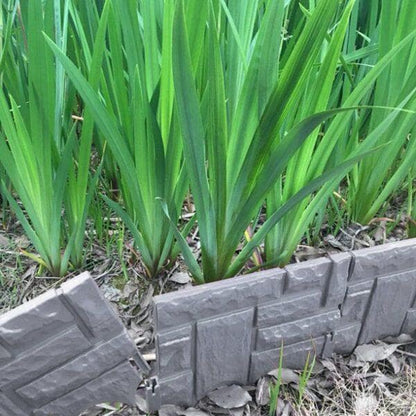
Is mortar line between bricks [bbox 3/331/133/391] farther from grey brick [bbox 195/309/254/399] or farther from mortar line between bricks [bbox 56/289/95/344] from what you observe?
grey brick [bbox 195/309/254/399]

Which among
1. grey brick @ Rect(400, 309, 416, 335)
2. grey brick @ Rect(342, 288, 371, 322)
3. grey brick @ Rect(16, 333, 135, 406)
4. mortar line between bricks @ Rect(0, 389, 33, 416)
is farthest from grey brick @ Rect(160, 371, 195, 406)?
grey brick @ Rect(400, 309, 416, 335)

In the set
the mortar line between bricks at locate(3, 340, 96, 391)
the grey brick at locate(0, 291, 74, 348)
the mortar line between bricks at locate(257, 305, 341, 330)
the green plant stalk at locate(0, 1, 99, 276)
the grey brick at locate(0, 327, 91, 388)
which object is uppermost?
the green plant stalk at locate(0, 1, 99, 276)

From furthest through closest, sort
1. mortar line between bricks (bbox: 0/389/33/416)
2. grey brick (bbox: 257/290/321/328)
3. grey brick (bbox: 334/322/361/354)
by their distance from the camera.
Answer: grey brick (bbox: 334/322/361/354) → grey brick (bbox: 257/290/321/328) → mortar line between bricks (bbox: 0/389/33/416)

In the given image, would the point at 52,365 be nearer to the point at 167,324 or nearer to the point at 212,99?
the point at 167,324

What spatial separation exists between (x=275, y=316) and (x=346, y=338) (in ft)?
0.68

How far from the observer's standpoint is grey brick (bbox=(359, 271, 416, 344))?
0.84 metres

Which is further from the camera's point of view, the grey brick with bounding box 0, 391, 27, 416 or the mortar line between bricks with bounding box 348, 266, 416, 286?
the mortar line between bricks with bounding box 348, 266, 416, 286

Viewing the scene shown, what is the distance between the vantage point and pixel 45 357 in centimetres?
65

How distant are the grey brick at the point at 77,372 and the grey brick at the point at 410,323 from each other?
0.58m

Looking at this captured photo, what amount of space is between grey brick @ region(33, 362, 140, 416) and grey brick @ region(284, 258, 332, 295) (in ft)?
1.00

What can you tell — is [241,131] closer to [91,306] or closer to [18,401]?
[91,306]

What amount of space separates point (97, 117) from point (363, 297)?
0.58 metres

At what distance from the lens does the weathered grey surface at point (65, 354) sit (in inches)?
23.6

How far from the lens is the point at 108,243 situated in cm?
87
